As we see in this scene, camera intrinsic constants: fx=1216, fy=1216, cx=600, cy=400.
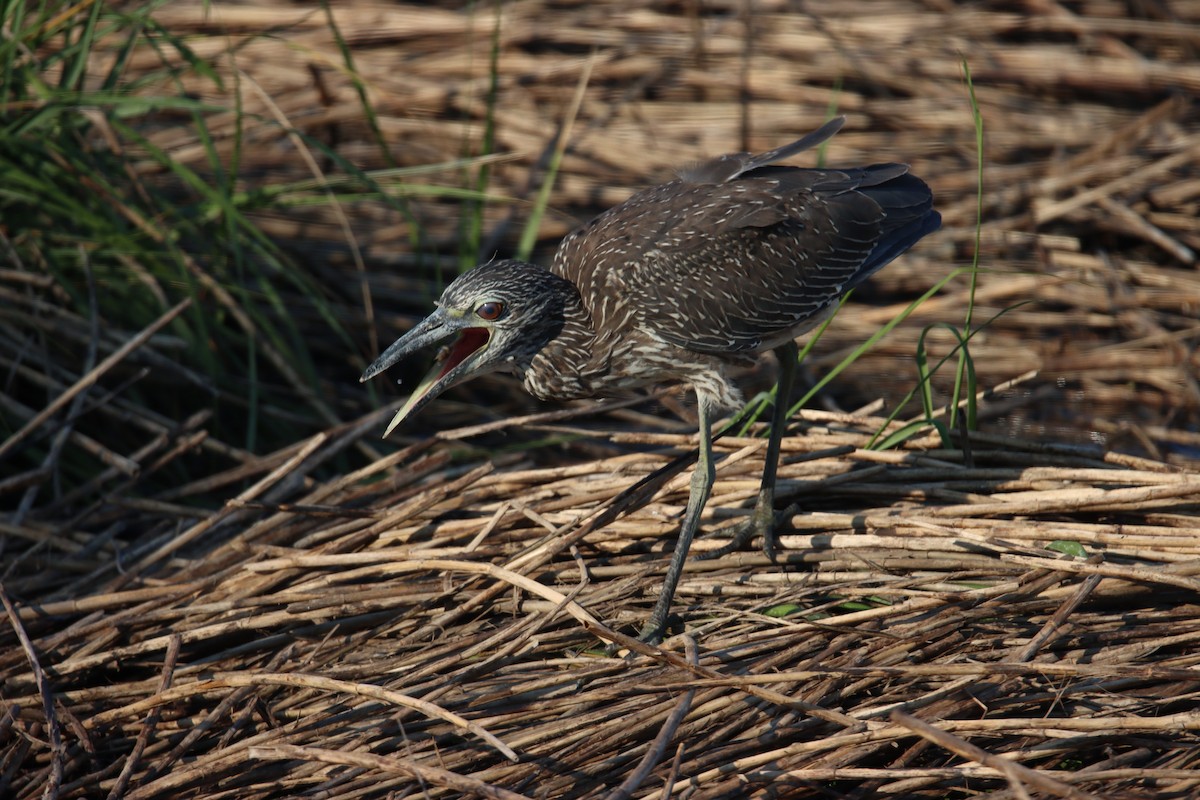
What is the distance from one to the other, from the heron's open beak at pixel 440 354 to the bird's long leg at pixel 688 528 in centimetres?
80

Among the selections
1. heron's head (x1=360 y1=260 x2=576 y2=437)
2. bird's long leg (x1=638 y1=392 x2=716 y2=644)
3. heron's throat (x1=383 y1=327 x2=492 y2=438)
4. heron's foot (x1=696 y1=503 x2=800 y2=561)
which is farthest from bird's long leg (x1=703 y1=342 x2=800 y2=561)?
heron's throat (x1=383 y1=327 x2=492 y2=438)

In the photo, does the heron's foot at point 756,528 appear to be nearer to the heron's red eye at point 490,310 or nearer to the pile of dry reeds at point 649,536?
the pile of dry reeds at point 649,536

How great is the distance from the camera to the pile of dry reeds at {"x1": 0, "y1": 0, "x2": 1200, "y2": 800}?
3.37m

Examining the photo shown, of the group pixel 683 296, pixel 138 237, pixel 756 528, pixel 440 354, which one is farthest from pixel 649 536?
pixel 138 237

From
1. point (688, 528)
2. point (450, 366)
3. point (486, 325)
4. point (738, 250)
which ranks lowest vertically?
point (688, 528)

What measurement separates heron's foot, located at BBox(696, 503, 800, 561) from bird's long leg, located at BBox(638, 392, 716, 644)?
155 millimetres

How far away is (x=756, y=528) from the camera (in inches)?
167

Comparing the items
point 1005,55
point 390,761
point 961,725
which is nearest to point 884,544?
point 961,725

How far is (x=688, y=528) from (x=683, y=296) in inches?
31.5

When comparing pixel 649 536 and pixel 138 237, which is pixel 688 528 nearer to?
pixel 649 536

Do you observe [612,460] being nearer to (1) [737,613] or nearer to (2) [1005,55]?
(1) [737,613]

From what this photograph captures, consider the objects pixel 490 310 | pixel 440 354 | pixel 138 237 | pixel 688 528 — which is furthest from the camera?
pixel 138 237

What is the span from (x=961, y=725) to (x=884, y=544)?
2.71 ft

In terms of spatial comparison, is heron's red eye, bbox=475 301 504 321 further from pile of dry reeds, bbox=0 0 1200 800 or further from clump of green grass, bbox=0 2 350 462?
clump of green grass, bbox=0 2 350 462
